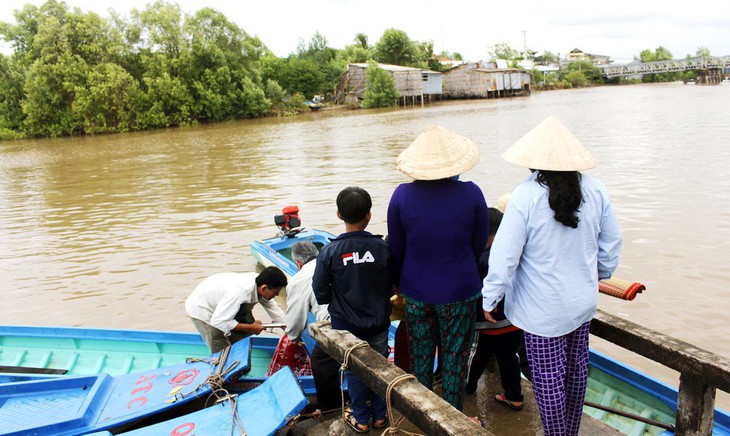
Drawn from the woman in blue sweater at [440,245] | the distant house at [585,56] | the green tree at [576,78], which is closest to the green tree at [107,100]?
the woman in blue sweater at [440,245]

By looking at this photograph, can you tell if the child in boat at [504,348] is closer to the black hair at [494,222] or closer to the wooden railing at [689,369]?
the black hair at [494,222]

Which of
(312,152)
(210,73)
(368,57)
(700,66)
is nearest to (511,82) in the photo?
(368,57)

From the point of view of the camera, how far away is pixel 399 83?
50906 millimetres

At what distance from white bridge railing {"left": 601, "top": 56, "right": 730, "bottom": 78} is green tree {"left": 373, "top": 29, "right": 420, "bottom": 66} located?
33.5 m

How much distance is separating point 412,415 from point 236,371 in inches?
84.6

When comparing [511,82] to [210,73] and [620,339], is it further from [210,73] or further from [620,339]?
[620,339]

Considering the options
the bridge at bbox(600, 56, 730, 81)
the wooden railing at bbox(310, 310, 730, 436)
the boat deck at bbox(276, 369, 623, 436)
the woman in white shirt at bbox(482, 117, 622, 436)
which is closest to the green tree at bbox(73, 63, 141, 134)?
the boat deck at bbox(276, 369, 623, 436)

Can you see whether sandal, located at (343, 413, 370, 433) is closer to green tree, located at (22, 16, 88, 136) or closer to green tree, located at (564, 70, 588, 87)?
green tree, located at (22, 16, 88, 136)

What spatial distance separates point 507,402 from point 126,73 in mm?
45319

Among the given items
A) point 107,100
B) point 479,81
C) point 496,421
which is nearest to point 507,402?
point 496,421

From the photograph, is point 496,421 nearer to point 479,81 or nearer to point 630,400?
point 630,400

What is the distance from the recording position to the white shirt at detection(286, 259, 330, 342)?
3.59 m

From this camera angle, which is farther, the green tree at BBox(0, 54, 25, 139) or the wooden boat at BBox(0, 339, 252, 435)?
the green tree at BBox(0, 54, 25, 139)

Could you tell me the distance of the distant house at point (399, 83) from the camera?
50.5 meters
